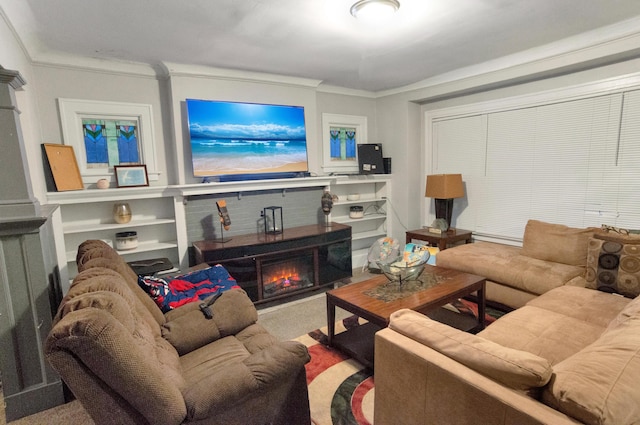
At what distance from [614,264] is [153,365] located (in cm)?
304

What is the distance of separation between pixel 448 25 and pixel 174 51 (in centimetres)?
230

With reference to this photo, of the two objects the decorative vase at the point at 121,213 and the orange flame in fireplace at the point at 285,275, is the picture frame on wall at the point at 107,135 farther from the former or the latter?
the orange flame in fireplace at the point at 285,275

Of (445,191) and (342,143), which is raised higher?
(342,143)

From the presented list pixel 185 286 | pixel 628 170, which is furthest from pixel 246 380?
pixel 628 170

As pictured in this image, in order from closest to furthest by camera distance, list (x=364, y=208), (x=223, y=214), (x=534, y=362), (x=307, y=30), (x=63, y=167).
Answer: (x=534, y=362) → (x=307, y=30) → (x=63, y=167) → (x=223, y=214) → (x=364, y=208)

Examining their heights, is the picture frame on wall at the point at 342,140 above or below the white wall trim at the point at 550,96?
below

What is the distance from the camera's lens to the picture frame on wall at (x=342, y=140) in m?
4.54

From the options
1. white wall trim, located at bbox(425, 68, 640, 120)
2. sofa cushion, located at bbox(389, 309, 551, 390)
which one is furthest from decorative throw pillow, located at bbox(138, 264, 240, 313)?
white wall trim, located at bbox(425, 68, 640, 120)

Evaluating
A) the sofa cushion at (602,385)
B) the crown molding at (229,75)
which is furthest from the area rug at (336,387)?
the crown molding at (229,75)

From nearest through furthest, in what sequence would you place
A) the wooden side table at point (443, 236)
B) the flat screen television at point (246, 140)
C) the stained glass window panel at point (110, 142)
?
the stained glass window panel at point (110, 142) < the flat screen television at point (246, 140) < the wooden side table at point (443, 236)

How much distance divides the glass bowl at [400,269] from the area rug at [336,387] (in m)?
0.68

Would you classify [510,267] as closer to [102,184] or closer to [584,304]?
[584,304]

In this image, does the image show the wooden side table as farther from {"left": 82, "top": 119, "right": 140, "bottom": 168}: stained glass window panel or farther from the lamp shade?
{"left": 82, "top": 119, "right": 140, "bottom": 168}: stained glass window panel

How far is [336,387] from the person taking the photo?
2.16 metres
